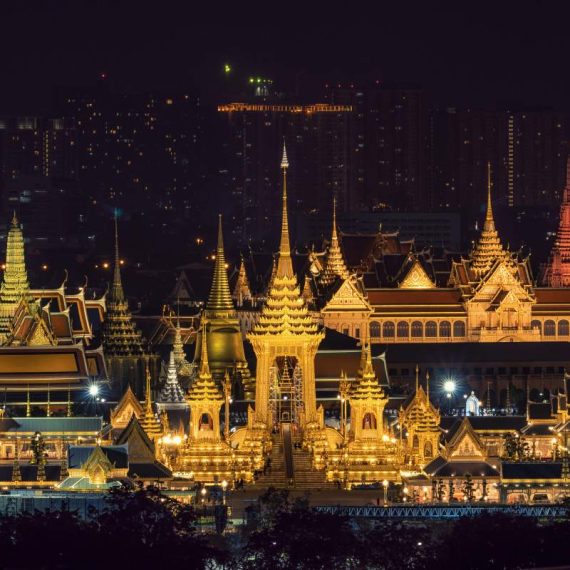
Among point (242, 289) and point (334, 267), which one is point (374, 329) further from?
point (242, 289)

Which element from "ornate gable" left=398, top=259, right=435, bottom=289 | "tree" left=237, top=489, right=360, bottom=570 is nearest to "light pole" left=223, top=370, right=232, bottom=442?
"tree" left=237, top=489, right=360, bottom=570

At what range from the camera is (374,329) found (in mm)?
96438

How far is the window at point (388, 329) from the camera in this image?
9631cm

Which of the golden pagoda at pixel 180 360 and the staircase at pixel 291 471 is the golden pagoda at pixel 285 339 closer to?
the staircase at pixel 291 471

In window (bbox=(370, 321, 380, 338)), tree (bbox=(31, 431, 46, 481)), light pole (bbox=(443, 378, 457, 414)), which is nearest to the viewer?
tree (bbox=(31, 431, 46, 481))

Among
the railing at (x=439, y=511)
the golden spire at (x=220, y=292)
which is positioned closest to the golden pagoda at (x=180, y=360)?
the golden spire at (x=220, y=292)

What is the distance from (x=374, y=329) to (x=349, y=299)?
1168 millimetres

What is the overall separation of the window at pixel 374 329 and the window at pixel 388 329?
149 mm

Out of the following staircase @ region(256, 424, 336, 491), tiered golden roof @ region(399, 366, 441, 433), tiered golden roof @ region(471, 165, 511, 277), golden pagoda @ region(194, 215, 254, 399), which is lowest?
staircase @ region(256, 424, 336, 491)

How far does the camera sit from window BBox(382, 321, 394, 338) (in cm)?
9631

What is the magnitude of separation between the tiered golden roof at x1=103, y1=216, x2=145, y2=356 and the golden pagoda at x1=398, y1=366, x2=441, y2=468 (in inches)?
523

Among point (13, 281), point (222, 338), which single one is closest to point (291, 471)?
point (222, 338)

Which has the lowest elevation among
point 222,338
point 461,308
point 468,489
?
point 468,489

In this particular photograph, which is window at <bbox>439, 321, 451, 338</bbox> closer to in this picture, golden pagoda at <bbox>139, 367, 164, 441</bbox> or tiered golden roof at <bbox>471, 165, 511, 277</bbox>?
tiered golden roof at <bbox>471, 165, 511, 277</bbox>
